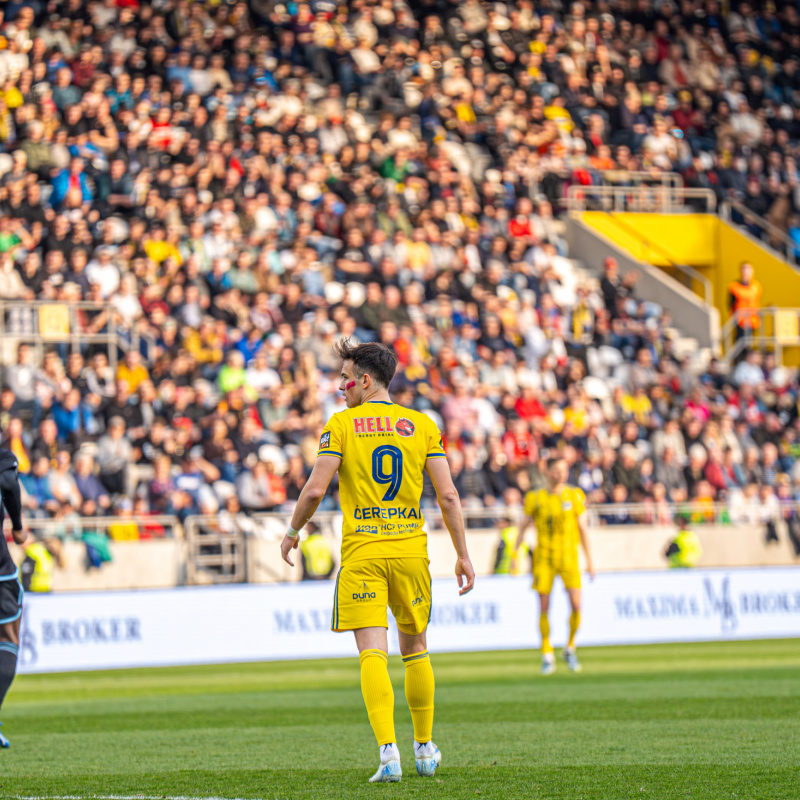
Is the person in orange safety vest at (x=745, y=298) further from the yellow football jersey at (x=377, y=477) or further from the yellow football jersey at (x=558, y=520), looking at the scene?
the yellow football jersey at (x=377, y=477)

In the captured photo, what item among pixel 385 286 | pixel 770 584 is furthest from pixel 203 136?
pixel 770 584

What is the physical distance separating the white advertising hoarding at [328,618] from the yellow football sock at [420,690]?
31.9 ft

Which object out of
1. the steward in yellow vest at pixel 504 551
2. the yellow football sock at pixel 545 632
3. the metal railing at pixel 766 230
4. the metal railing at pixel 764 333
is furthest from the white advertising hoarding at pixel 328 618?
the metal railing at pixel 766 230

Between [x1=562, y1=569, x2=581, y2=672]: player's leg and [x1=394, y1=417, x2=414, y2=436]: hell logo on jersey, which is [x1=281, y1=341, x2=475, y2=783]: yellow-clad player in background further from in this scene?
[x1=562, y1=569, x2=581, y2=672]: player's leg

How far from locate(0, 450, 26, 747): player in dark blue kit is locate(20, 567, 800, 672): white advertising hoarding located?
7.55 meters

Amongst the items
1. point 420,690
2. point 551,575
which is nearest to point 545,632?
point 551,575

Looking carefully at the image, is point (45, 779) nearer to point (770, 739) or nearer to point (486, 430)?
point (770, 739)

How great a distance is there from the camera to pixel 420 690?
6820 mm

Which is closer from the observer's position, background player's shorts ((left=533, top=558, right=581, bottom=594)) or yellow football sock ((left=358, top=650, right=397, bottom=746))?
yellow football sock ((left=358, top=650, right=397, bottom=746))

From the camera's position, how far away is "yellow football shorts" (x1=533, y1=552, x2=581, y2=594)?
580 inches

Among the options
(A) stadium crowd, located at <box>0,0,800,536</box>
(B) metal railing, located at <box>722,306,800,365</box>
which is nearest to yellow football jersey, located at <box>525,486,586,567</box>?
(A) stadium crowd, located at <box>0,0,800,536</box>

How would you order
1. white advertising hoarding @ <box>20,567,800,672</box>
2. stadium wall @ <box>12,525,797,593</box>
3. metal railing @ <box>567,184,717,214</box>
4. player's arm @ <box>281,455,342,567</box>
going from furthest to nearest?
metal railing @ <box>567,184,717,214</box>, stadium wall @ <box>12,525,797,593</box>, white advertising hoarding @ <box>20,567,800,672</box>, player's arm @ <box>281,455,342,567</box>

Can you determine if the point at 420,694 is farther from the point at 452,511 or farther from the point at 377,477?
the point at 377,477

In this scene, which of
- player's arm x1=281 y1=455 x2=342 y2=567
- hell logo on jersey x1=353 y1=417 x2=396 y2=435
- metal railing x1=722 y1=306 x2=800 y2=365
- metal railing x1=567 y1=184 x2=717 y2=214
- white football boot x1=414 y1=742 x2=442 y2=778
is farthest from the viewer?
metal railing x1=567 y1=184 x2=717 y2=214
